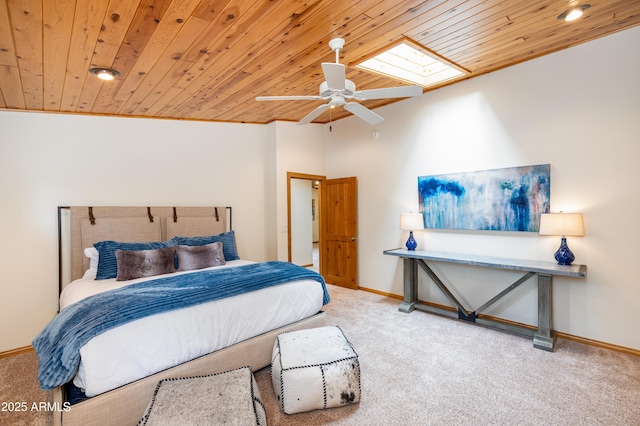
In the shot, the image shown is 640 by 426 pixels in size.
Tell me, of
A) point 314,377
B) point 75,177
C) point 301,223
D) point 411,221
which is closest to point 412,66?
point 411,221

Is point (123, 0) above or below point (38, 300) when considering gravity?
above

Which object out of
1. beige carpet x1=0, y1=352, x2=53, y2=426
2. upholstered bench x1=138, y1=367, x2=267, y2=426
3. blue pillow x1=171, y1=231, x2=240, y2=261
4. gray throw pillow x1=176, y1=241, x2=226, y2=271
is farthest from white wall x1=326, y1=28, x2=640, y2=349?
beige carpet x1=0, y1=352, x2=53, y2=426

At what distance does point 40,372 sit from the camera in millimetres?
1858

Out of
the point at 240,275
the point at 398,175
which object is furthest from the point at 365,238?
the point at 240,275

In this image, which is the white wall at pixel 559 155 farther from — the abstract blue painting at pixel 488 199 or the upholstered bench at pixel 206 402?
the upholstered bench at pixel 206 402

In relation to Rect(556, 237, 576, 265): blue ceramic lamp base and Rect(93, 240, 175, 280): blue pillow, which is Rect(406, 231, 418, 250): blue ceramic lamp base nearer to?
Rect(556, 237, 576, 265): blue ceramic lamp base

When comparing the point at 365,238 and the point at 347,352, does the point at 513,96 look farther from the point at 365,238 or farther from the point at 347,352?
the point at 347,352

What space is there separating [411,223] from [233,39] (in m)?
3.13

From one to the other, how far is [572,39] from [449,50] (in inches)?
48.2

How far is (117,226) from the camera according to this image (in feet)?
12.6

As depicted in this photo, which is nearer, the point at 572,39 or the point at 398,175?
the point at 572,39

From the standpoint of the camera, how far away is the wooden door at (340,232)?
17.7 feet

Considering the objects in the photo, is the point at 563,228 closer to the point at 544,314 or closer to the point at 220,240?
the point at 544,314

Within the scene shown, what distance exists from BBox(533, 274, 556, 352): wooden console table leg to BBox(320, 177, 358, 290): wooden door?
9.02ft
